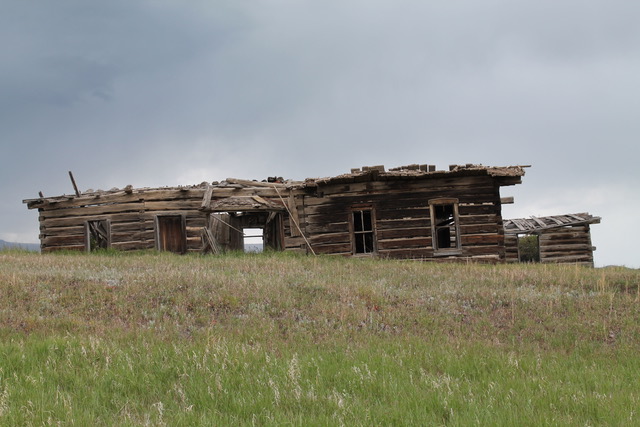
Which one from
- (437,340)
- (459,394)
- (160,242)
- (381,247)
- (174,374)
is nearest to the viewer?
(459,394)

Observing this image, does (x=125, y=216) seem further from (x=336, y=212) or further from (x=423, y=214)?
(x=423, y=214)

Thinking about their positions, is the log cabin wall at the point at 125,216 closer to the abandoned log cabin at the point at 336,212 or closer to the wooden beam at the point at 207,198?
the abandoned log cabin at the point at 336,212

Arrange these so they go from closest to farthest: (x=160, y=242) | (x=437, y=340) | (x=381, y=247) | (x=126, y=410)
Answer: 1. (x=126, y=410)
2. (x=437, y=340)
3. (x=381, y=247)
4. (x=160, y=242)

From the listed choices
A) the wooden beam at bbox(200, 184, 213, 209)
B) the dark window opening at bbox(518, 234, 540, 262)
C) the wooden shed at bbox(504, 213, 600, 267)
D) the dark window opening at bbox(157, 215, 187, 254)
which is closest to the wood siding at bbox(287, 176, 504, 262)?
the wooden beam at bbox(200, 184, 213, 209)

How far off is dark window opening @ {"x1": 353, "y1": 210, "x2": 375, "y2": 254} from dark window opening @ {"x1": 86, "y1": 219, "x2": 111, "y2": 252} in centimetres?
1139

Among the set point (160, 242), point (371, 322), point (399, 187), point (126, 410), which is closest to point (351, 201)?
point (399, 187)

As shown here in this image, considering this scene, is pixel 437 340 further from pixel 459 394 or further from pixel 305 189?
pixel 305 189

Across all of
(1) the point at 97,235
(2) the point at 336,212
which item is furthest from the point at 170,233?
(2) the point at 336,212

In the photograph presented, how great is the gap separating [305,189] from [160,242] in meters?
7.19

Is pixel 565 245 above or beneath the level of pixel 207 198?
beneath

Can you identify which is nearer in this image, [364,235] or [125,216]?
[364,235]

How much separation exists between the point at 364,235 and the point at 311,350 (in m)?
16.3

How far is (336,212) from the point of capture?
2223 cm

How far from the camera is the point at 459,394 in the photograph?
16.7ft
